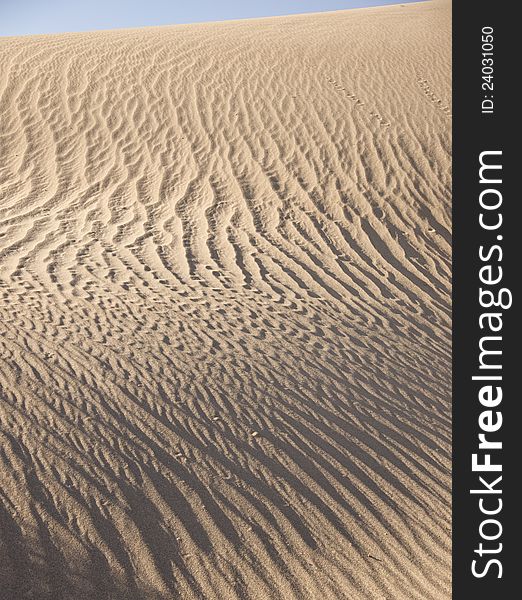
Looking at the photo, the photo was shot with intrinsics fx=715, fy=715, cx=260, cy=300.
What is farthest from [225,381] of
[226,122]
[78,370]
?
[226,122]

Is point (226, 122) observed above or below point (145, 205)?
above

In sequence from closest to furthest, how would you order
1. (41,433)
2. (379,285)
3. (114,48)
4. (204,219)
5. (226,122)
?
1. (41,433)
2. (379,285)
3. (204,219)
4. (226,122)
5. (114,48)

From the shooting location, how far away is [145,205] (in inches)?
352

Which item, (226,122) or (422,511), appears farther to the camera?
(226,122)

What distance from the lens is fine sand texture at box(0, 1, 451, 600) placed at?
373 centimetres

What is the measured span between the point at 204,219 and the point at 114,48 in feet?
23.2

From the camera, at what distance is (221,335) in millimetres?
5691

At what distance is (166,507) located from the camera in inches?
153

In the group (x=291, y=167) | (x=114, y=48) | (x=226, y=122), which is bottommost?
(x=291, y=167)

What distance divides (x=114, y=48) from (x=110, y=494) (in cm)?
1196

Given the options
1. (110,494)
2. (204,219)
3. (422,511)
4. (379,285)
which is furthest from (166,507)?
(204,219)

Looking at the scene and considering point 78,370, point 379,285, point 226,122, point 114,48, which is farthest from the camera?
point 114,48

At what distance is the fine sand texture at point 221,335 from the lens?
12.2 feet

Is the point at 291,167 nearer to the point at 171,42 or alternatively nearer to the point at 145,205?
the point at 145,205
